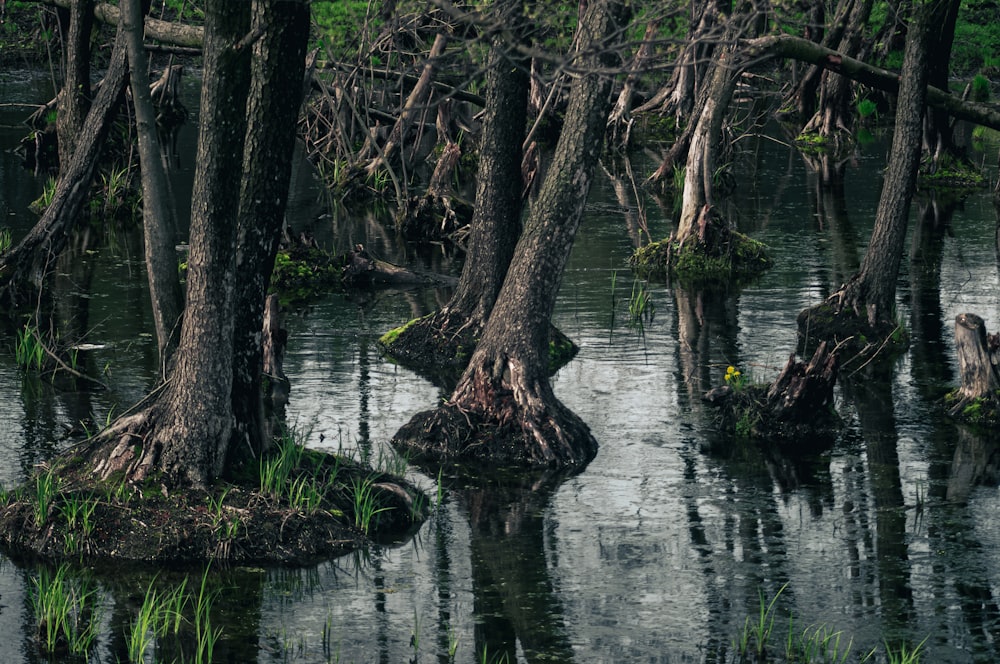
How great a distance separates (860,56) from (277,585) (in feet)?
Answer: 91.3

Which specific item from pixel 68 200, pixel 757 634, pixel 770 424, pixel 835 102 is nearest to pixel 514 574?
pixel 757 634

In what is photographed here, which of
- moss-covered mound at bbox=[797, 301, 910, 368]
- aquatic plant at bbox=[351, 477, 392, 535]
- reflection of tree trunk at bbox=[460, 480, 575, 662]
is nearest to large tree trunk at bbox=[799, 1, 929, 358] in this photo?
moss-covered mound at bbox=[797, 301, 910, 368]

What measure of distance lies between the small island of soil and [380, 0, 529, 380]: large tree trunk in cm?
537

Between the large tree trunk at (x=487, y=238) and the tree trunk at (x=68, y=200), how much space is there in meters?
4.09

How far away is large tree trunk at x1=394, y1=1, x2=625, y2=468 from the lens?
13672mm

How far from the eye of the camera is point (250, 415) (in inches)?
467

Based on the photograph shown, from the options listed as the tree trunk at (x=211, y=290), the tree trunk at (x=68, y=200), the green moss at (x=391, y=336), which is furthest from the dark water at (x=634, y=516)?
the tree trunk at (x=211, y=290)

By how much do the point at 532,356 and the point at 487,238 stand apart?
319cm

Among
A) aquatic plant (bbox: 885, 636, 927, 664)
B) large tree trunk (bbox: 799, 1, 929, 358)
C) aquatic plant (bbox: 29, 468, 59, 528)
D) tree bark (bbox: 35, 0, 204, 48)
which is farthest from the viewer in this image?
large tree trunk (bbox: 799, 1, 929, 358)

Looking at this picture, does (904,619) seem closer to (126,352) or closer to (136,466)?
(136,466)

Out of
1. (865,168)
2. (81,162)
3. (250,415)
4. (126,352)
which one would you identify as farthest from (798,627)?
(865,168)

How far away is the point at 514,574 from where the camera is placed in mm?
10969

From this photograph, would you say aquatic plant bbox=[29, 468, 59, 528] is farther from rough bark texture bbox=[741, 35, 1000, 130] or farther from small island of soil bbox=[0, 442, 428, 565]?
rough bark texture bbox=[741, 35, 1000, 130]

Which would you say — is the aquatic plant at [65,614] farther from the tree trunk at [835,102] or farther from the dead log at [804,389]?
the tree trunk at [835,102]
